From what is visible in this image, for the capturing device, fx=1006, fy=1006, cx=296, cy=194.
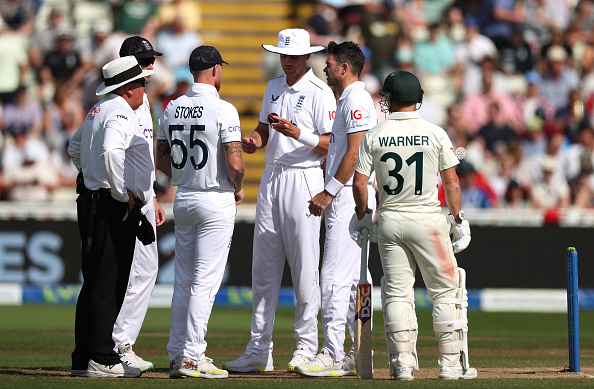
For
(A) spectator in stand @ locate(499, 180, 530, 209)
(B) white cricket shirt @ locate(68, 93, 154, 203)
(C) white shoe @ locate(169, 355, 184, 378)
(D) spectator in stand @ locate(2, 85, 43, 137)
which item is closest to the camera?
(B) white cricket shirt @ locate(68, 93, 154, 203)

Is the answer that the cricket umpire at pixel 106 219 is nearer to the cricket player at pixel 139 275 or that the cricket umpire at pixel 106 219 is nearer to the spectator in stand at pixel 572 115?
the cricket player at pixel 139 275

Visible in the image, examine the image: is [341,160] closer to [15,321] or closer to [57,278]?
[15,321]

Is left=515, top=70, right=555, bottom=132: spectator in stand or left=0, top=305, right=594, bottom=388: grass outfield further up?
left=515, top=70, right=555, bottom=132: spectator in stand

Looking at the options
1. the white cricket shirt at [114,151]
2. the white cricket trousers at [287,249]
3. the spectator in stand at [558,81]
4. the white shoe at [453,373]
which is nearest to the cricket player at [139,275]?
the white cricket shirt at [114,151]

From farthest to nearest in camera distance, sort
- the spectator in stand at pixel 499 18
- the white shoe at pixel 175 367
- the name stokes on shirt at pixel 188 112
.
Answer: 1. the spectator in stand at pixel 499 18
2. the name stokes on shirt at pixel 188 112
3. the white shoe at pixel 175 367

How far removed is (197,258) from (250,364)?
1.06m

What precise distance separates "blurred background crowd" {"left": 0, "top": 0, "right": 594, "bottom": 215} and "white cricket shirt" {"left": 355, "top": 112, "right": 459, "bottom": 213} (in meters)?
8.61

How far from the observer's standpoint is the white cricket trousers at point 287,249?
8.03 m

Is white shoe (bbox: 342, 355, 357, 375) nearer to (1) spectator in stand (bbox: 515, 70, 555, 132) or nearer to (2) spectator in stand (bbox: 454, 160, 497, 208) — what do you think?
(2) spectator in stand (bbox: 454, 160, 497, 208)

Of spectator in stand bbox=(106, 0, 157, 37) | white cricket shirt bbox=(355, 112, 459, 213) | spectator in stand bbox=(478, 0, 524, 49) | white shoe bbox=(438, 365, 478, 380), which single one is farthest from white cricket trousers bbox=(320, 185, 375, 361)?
spectator in stand bbox=(478, 0, 524, 49)

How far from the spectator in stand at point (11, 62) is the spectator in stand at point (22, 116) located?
0.27 m

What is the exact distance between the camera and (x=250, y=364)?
8094mm

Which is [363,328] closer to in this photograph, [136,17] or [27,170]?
[27,170]

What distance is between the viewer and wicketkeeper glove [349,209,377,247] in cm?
749
